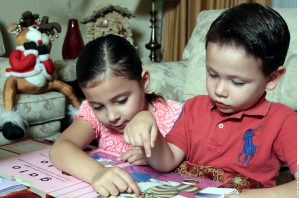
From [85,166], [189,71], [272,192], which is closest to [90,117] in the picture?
[85,166]

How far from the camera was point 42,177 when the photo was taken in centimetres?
84

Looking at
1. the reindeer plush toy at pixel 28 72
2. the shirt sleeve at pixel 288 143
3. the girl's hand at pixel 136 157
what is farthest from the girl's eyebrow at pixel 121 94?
the reindeer plush toy at pixel 28 72

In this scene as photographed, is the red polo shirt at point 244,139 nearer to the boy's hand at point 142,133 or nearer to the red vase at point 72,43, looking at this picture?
the boy's hand at point 142,133

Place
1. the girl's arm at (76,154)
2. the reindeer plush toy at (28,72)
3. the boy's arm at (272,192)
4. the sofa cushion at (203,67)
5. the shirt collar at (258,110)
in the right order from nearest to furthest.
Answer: the boy's arm at (272,192), the girl's arm at (76,154), the shirt collar at (258,110), the sofa cushion at (203,67), the reindeer plush toy at (28,72)

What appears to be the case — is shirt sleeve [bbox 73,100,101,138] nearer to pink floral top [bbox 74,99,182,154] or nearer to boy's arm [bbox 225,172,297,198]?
pink floral top [bbox 74,99,182,154]

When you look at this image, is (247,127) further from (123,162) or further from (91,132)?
(91,132)

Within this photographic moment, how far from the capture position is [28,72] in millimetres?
2002

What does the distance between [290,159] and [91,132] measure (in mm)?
518

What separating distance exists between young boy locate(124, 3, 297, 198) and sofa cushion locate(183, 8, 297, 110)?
764 mm

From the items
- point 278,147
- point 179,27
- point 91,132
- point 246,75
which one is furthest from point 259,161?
point 179,27

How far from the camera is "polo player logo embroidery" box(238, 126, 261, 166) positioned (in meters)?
0.94

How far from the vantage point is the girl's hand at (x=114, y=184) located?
0.75 meters

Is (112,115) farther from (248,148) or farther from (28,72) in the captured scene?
(28,72)

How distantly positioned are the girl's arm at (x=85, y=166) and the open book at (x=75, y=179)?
1cm
